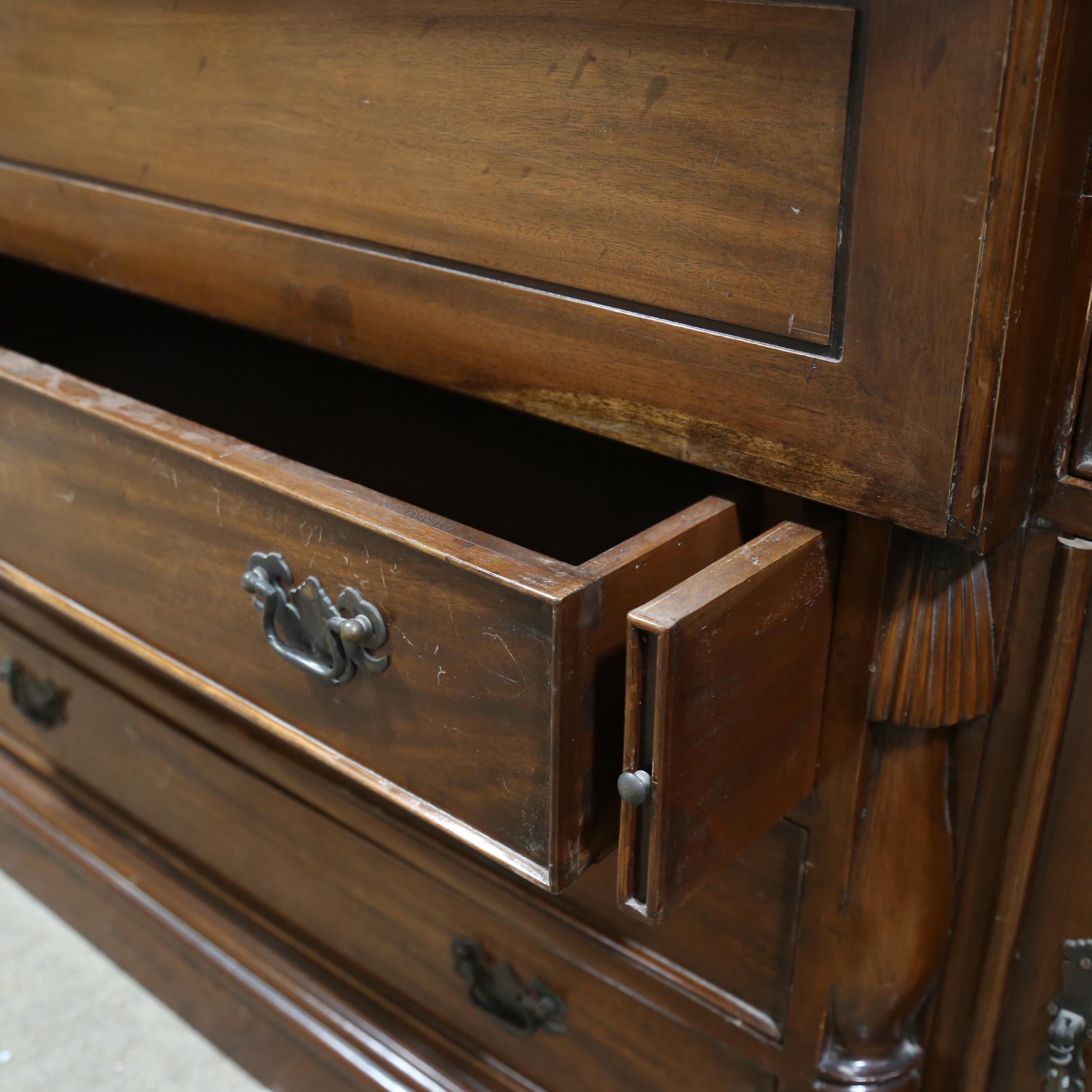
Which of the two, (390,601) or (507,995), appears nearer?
(390,601)

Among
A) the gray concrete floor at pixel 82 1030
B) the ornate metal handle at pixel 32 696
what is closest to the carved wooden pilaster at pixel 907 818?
the gray concrete floor at pixel 82 1030

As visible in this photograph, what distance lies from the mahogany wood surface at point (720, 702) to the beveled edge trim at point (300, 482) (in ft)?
0.14

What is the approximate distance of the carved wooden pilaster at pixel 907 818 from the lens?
19.3 inches

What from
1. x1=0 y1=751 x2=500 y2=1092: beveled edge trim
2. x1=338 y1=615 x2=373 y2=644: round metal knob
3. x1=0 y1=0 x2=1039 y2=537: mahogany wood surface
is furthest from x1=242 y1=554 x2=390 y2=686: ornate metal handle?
x1=0 y1=751 x2=500 y2=1092: beveled edge trim

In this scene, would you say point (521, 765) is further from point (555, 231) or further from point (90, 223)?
point (90, 223)

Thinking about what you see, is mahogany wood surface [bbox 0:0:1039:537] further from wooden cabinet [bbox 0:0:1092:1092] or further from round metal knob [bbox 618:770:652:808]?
round metal knob [bbox 618:770:652:808]

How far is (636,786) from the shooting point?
419 millimetres

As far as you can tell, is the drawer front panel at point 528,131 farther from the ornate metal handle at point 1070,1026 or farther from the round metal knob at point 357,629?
the ornate metal handle at point 1070,1026

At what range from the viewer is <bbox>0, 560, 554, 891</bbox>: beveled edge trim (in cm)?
48

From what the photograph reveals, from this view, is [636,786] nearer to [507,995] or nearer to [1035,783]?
[1035,783]

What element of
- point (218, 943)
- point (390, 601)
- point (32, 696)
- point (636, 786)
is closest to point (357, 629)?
point (390, 601)

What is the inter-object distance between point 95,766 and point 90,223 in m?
0.48

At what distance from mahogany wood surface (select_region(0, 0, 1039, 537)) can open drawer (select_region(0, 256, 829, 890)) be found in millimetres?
57

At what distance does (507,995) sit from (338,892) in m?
0.16
